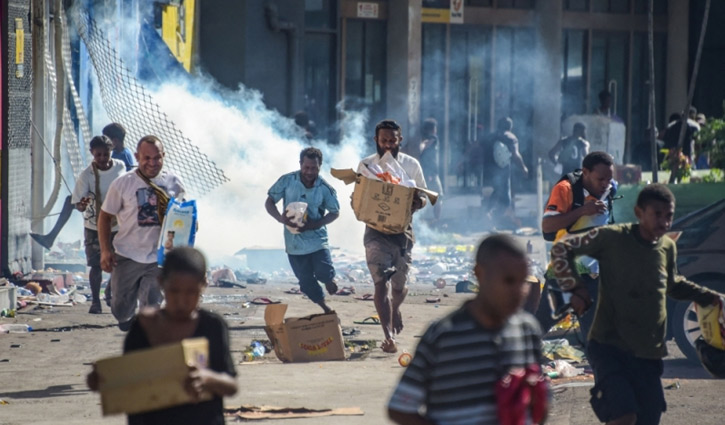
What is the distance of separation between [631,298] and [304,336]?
4.19 metres

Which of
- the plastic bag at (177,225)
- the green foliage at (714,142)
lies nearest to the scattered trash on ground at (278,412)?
the plastic bag at (177,225)

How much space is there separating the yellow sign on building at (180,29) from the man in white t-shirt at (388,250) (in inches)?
382

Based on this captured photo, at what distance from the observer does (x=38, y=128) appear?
1442 centimetres

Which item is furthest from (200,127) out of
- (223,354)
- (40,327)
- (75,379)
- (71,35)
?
(223,354)

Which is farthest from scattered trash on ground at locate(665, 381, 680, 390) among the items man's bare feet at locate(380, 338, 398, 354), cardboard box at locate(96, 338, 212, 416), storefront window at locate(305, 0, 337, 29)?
storefront window at locate(305, 0, 337, 29)

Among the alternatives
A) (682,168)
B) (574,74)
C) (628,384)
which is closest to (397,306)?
(682,168)

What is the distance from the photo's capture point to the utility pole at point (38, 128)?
46.3 feet

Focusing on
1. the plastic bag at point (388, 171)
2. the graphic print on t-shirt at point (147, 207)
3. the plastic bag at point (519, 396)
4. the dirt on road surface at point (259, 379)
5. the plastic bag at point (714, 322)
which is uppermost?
the plastic bag at point (388, 171)

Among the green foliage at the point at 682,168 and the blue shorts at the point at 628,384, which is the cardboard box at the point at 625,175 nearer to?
the green foliage at the point at 682,168

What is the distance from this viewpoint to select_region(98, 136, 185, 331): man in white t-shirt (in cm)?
859

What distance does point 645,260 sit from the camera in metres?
5.84

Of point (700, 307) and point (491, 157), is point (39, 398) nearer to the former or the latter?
point (700, 307)

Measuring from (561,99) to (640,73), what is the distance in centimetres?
206

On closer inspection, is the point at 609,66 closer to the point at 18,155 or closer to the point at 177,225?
the point at 18,155
